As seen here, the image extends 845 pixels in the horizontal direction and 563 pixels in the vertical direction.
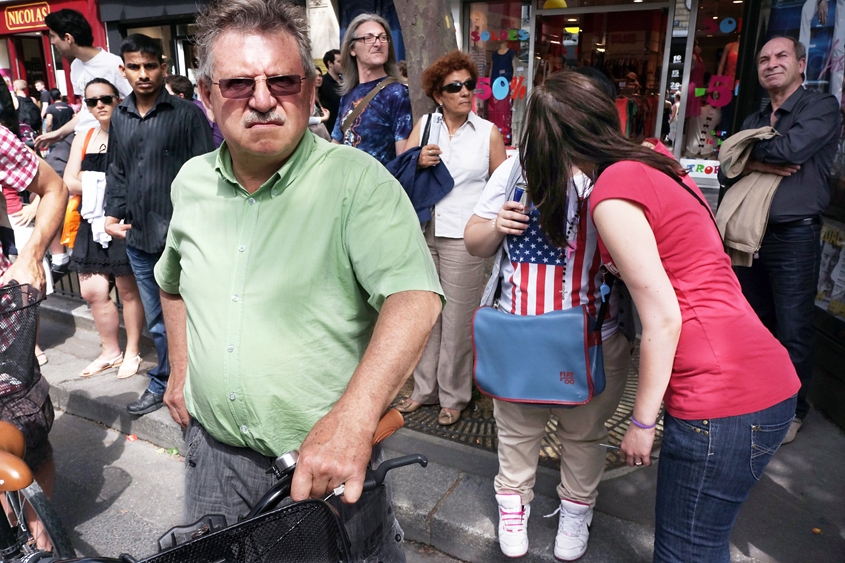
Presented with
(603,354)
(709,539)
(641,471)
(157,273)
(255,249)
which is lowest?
(641,471)

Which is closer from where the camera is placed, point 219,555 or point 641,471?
point 219,555

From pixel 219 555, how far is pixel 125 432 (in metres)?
3.81

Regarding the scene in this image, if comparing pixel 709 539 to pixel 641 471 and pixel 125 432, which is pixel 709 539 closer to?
pixel 641 471

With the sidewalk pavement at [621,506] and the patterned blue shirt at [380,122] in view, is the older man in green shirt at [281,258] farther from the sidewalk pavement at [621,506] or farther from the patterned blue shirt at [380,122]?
the patterned blue shirt at [380,122]

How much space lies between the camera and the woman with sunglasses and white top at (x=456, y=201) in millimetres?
3824

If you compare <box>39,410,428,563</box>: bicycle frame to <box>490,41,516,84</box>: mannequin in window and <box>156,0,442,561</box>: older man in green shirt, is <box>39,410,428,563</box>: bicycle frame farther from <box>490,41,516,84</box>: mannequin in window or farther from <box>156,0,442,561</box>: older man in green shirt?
<box>490,41,516,84</box>: mannequin in window

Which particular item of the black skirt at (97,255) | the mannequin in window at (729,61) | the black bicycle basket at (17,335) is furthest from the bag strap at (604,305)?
the mannequin in window at (729,61)

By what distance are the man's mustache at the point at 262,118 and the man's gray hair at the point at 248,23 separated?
0.17m

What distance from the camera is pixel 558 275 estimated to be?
101 inches

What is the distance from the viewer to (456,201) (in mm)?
3855

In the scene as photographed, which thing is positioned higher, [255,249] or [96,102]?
[96,102]

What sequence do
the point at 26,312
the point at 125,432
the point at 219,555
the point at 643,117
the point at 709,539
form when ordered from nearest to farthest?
the point at 219,555 → the point at 709,539 → the point at 26,312 → the point at 125,432 → the point at 643,117

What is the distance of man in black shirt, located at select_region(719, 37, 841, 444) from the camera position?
3586mm

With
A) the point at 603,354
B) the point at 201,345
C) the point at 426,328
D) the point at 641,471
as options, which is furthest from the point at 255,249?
the point at 641,471
